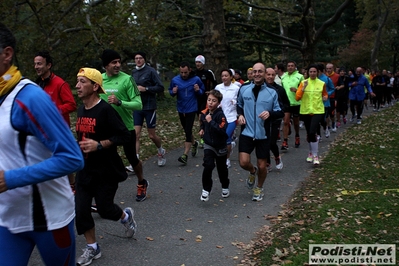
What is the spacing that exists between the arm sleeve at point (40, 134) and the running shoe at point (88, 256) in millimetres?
2546

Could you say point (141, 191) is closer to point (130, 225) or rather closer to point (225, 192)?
point (225, 192)

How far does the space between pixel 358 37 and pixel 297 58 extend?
30.4 ft

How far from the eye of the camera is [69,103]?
6.60 m

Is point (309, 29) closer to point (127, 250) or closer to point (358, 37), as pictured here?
point (127, 250)

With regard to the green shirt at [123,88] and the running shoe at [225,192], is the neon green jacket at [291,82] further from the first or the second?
the green shirt at [123,88]

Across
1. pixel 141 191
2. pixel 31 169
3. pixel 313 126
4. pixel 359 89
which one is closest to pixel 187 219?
pixel 141 191

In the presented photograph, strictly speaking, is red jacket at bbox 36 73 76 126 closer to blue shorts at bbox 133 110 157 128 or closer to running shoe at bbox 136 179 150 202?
running shoe at bbox 136 179 150 202

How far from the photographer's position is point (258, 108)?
296 inches

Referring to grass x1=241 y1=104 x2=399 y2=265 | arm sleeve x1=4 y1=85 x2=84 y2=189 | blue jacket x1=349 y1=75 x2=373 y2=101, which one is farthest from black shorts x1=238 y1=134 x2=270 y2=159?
blue jacket x1=349 y1=75 x2=373 y2=101

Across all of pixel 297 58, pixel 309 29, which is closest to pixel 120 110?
pixel 309 29

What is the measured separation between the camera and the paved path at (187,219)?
210 inches

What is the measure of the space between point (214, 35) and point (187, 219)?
9.53 metres

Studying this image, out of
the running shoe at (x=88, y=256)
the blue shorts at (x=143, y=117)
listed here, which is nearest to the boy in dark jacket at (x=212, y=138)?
the blue shorts at (x=143, y=117)

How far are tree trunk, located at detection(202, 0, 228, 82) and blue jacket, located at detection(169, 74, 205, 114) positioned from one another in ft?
15.9
